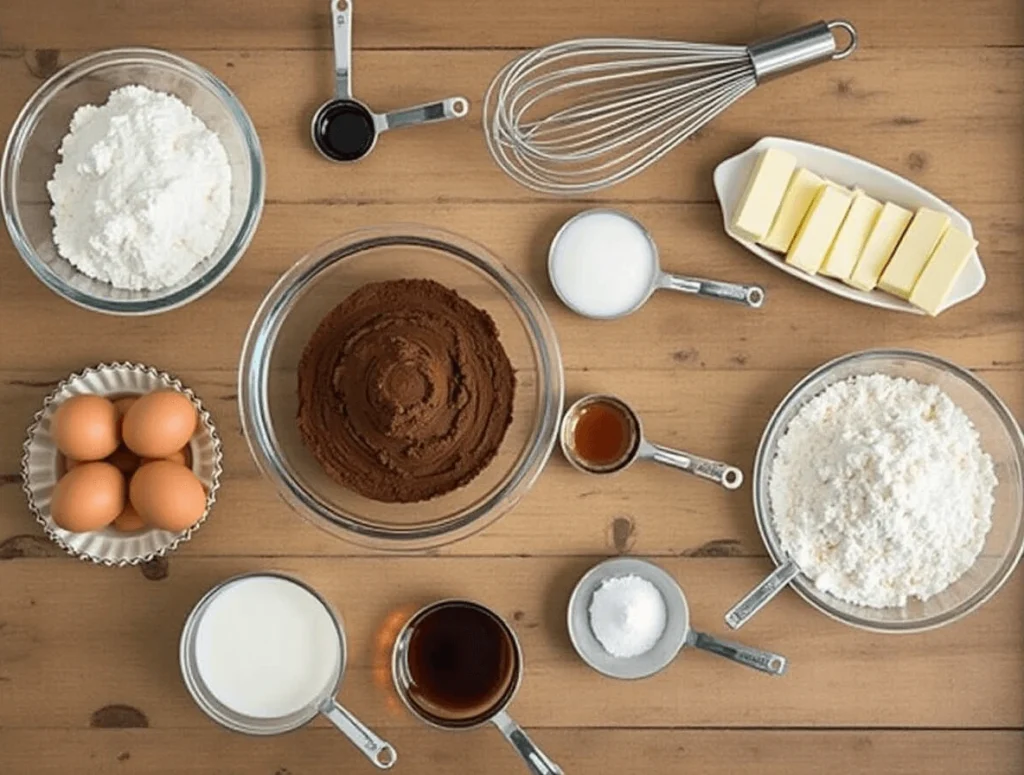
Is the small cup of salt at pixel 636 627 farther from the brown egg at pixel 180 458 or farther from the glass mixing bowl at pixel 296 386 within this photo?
the brown egg at pixel 180 458

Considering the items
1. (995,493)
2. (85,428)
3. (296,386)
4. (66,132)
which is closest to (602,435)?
(296,386)

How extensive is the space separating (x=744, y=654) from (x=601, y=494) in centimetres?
24

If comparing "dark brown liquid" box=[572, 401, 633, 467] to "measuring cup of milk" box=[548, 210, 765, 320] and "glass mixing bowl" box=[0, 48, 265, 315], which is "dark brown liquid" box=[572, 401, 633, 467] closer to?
"measuring cup of milk" box=[548, 210, 765, 320]

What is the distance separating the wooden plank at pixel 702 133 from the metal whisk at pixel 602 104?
23mm

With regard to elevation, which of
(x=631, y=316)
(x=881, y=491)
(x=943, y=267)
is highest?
(x=943, y=267)

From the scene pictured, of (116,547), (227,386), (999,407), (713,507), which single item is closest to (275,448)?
(227,386)

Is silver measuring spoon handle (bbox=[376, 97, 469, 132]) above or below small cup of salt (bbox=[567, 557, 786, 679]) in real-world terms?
above

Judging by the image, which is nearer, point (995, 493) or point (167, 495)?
point (167, 495)

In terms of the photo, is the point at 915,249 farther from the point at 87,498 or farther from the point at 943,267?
the point at 87,498

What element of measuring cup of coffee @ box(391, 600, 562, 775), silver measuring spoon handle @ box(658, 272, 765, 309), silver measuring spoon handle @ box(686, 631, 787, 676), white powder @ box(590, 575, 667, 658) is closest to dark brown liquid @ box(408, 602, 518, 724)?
measuring cup of coffee @ box(391, 600, 562, 775)

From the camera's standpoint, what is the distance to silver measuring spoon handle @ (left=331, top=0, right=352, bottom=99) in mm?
1327

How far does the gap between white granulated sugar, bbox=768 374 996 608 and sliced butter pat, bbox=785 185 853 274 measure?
149 millimetres

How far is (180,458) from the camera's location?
4.28 ft

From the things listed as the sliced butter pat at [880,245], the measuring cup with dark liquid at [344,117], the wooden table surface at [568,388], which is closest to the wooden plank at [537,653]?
the wooden table surface at [568,388]
